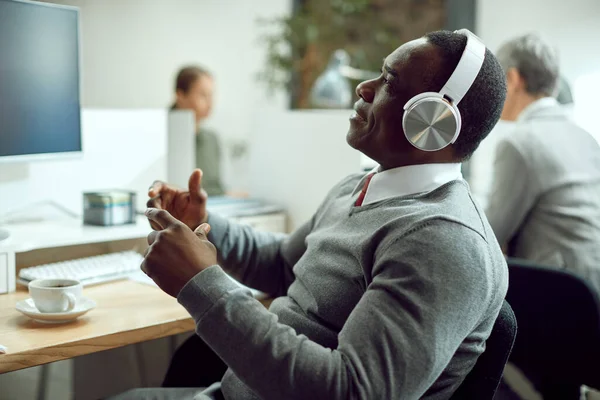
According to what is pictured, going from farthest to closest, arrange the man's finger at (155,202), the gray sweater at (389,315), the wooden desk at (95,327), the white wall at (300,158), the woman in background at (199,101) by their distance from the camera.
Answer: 1. the woman in background at (199,101)
2. the white wall at (300,158)
3. the man's finger at (155,202)
4. the wooden desk at (95,327)
5. the gray sweater at (389,315)

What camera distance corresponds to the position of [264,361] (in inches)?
38.0

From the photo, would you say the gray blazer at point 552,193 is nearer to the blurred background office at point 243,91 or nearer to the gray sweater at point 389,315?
the blurred background office at point 243,91

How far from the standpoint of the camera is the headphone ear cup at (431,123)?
1.09 metres

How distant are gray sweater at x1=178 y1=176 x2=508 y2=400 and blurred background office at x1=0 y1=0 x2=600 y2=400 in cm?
89

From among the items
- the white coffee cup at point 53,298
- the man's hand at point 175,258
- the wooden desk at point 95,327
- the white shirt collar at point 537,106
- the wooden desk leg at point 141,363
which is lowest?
the wooden desk leg at point 141,363

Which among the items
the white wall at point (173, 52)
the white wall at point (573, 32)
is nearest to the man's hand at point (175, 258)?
the white wall at point (573, 32)

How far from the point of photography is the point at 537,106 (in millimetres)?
2225

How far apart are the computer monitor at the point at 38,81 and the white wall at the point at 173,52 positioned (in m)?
1.96

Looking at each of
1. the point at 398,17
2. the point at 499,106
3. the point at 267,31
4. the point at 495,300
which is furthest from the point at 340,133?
the point at 267,31

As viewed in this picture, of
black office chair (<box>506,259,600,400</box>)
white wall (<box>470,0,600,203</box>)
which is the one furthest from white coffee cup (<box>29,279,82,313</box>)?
white wall (<box>470,0,600,203</box>)

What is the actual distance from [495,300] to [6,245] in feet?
3.37

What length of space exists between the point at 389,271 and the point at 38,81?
112 cm

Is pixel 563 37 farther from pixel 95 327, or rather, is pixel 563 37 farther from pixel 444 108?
pixel 95 327

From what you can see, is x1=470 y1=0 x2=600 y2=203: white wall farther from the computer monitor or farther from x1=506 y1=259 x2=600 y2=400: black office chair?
the computer monitor
